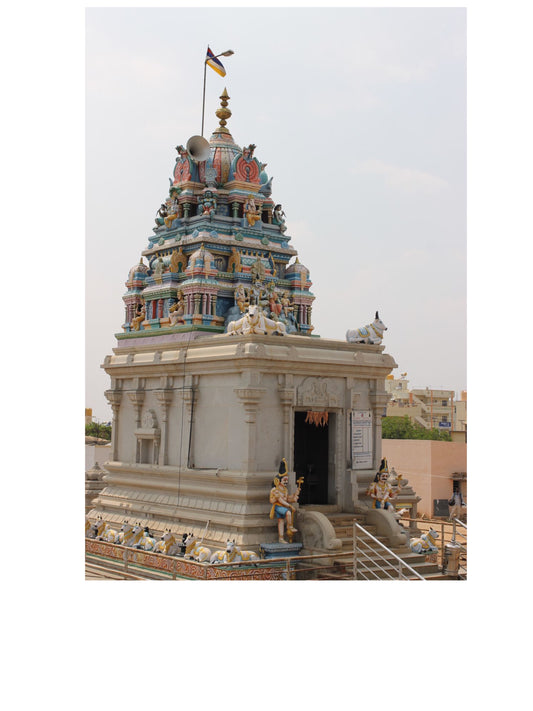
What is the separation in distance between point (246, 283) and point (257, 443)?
15.3 ft

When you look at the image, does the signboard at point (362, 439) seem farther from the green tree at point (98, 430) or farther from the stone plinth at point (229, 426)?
the green tree at point (98, 430)

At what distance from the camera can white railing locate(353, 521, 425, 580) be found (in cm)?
1492

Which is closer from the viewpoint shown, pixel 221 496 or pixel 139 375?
pixel 221 496

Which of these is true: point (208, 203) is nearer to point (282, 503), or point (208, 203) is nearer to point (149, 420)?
point (149, 420)

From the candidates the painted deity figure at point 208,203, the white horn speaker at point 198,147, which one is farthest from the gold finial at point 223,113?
the painted deity figure at point 208,203

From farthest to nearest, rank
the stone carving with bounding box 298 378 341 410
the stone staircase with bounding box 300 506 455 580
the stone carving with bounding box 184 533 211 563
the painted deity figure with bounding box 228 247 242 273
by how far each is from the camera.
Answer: the painted deity figure with bounding box 228 247 242 273
the stone carving with bounding box 298 378 341 410
the stone carving with bounding box 184 533 211 563
the stone staircase with bounding box 300 506 455 580

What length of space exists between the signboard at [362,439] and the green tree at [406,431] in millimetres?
30229

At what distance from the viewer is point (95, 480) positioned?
2283cm

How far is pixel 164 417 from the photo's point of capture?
59.9 feet

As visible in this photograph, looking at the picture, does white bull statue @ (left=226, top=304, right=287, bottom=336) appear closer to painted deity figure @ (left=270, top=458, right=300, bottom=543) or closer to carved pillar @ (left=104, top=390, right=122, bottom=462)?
painted deity figure @ (left=270, top=458, right=300, bottom=543)

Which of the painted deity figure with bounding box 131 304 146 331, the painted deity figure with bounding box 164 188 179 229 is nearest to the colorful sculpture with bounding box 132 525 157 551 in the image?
the painted deity figure with bounding box 131 304 146 331

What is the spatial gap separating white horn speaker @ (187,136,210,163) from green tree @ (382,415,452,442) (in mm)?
30435

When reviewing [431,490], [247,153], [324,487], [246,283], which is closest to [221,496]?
[324,487]

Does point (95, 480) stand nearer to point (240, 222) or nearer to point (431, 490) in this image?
point (240, 222)
